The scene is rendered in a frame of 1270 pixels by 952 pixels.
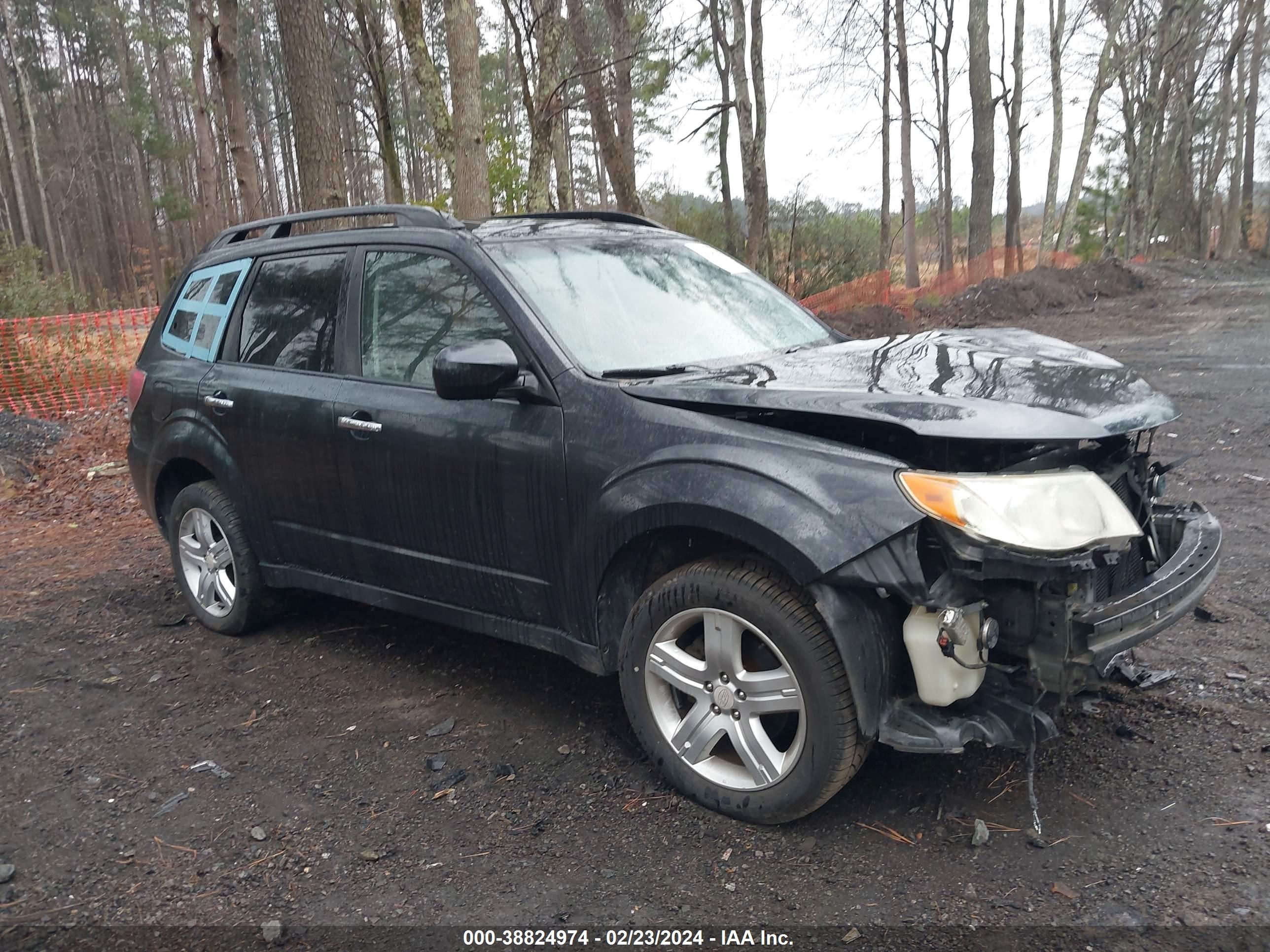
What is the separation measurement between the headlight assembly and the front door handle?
2.19 m

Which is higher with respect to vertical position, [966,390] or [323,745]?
[966,390]

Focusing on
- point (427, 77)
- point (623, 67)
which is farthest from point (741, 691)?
point (623, 67)

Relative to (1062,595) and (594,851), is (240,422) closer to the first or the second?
(594,851)

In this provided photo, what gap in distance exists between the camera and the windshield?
12.2ft

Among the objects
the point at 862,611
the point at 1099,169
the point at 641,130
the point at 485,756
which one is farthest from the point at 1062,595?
the point at 1099,169

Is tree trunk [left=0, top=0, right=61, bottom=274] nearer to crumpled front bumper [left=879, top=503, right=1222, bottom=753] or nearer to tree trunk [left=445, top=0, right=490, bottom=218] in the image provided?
tree trunk [left=445, top=0, right=490, bottom=218]

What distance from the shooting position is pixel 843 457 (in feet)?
9.53

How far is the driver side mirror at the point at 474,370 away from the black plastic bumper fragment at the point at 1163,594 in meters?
1.93

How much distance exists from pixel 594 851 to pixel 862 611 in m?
1.12

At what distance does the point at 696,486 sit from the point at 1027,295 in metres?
18.7

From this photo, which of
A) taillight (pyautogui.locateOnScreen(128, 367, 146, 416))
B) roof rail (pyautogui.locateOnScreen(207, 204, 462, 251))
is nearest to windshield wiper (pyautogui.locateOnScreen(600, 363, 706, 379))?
roof rail (pyautogui.locateOnScreen(207, 204, 462, 251))

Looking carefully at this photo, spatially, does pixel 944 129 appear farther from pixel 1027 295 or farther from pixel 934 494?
pixel 934 494

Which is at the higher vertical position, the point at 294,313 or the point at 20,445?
the point at 294,313

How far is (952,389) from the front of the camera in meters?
3.08
